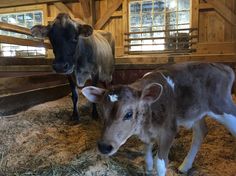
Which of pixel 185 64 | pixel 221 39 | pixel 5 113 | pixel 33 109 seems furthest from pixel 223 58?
pixel 5 113

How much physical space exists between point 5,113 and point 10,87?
625 millimetres

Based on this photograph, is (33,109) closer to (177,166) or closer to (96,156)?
(96,156)

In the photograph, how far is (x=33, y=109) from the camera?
4.98 metres

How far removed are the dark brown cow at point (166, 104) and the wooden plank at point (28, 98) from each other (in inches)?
106

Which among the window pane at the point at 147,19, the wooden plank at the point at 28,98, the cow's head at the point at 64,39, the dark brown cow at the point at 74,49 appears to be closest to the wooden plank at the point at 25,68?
the wooden plank at the point at 28,98

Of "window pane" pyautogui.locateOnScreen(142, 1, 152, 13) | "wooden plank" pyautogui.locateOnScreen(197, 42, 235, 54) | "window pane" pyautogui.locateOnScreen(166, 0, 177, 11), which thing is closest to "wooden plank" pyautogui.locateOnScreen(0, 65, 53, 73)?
"window pane" pyautogui.locateOnScreen(142, 1, 152, 13)

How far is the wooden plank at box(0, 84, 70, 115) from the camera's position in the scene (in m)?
4.56

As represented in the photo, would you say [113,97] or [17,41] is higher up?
[17,41]

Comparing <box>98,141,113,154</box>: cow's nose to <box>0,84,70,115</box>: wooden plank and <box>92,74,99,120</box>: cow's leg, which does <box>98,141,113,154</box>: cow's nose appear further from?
<box>0,84,70,115</box>: wooden plank

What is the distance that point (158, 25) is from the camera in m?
10.1

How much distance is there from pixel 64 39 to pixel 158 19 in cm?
671

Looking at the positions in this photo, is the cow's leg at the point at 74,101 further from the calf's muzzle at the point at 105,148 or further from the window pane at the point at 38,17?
the window pane at the point at 38,17

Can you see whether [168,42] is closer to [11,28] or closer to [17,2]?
[11,28]

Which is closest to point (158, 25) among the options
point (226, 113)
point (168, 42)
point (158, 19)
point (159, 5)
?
point (158, 19)
